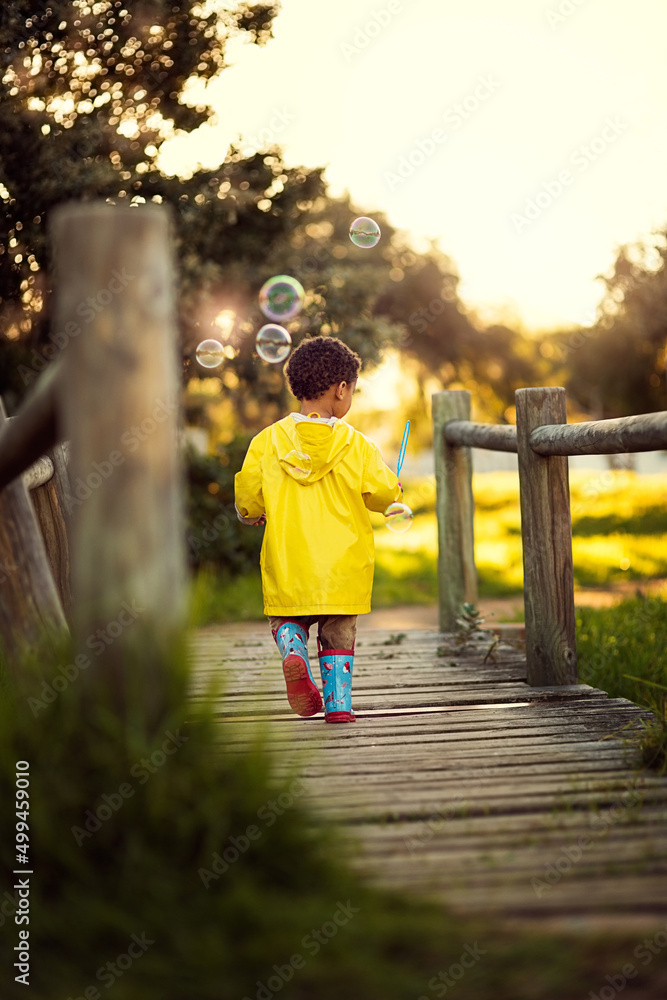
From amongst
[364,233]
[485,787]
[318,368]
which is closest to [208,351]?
[364,233]

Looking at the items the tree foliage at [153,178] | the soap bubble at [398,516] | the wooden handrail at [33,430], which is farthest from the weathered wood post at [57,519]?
the tree foliage at [153,178]

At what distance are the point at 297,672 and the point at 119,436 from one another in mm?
1709

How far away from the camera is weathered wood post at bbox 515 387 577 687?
14.2ft

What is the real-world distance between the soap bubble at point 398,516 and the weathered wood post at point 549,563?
498 millimetres

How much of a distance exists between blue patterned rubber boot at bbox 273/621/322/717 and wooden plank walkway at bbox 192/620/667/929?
8cm

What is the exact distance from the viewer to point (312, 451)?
3955 millimetres

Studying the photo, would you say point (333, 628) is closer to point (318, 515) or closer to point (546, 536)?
point (318, 515)

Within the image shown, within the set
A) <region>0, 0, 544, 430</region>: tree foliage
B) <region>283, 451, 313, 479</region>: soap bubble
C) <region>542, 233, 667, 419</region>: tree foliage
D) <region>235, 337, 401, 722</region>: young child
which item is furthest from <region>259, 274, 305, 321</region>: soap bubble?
<region>542, 233, 667, 419</region>: tree foliage

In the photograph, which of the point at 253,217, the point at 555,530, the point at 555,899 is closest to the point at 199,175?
the point at 253,217

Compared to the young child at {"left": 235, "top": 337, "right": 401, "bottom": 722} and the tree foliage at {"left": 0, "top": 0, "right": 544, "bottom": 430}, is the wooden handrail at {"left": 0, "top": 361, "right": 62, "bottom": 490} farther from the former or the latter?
the tree foliage at {"left": 0, "top": 0, "right": 544, "bottom": 430}

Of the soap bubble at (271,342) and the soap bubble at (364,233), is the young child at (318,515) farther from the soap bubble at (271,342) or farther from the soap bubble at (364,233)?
the soap bubble at (364,233)

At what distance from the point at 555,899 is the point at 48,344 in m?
8.15

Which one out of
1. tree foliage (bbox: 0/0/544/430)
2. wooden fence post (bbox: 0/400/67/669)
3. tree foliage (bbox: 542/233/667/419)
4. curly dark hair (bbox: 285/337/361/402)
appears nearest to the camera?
wooden fence post (bbox: 0/400/67/669)

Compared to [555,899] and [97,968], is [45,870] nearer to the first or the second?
[97,968]
